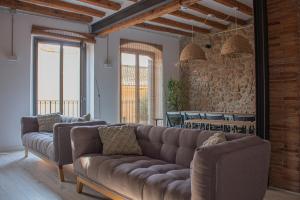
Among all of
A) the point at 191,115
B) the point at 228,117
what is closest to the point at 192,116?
the point at 191,115

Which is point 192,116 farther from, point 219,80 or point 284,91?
point 284,91

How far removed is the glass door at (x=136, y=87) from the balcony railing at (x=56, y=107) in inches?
50.0

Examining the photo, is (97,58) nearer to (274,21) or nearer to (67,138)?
(67,138)

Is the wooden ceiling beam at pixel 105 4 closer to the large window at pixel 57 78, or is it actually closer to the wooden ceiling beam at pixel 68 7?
the wooden ceiling beam at pixel 68 7

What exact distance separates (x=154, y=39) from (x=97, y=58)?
1995mm

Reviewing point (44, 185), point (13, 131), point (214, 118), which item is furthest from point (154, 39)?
point (44, 185)

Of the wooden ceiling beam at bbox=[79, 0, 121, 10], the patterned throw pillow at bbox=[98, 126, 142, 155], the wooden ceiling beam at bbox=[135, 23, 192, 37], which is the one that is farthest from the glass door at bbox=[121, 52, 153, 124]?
the patterned throw pillow at bbox=[98, 126, 142, 155]

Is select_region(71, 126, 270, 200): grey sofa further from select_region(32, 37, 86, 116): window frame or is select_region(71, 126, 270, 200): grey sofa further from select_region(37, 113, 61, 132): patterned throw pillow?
select_region(32, 37, 86, 116): window frame

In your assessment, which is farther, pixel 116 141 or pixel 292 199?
pixel 116 141

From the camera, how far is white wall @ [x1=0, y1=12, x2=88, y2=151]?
5703 millimetres

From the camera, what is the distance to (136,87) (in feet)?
25.9

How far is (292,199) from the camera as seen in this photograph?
3.03 meters

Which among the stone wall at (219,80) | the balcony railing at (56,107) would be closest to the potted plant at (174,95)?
the stone wall at (219,80)

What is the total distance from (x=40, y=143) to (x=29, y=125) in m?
0.99
